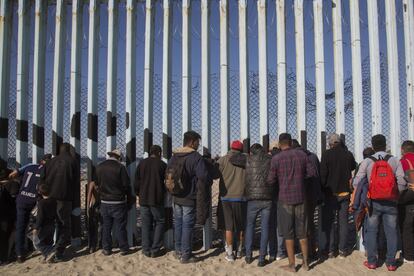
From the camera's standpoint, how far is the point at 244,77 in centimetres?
577

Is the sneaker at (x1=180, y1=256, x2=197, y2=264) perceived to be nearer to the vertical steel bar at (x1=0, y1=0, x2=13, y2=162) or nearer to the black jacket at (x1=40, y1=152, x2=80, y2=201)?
the black jacket at (x1=40, y1=152, x2=80, y2=201)

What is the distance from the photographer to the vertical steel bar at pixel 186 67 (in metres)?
5.76

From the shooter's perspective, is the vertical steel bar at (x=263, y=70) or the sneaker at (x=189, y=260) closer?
the sneaker at (x=189, y=260)

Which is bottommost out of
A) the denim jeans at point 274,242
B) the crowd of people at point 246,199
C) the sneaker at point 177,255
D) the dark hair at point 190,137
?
the sneaker at point 177,255

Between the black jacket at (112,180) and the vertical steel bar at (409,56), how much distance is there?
14.7 feet

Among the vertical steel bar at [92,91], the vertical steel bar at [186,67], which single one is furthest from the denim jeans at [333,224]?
the vertical steel bar at [92,91]

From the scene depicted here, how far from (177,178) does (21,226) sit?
7.69 ft

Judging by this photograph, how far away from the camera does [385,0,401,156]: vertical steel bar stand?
5.73m

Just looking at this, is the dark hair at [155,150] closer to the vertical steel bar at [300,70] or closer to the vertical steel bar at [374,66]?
the vertical steel bar at [300,70]

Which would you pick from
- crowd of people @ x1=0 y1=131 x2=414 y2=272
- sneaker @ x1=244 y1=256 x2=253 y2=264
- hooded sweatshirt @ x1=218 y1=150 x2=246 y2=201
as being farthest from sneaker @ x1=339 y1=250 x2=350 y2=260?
hooded sweatshirt @ x1=218 y1=150 x2=246 y2=201

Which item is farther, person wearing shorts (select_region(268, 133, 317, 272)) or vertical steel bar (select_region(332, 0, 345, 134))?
vertical steel bar (select_region(332, 0, 345, 134))

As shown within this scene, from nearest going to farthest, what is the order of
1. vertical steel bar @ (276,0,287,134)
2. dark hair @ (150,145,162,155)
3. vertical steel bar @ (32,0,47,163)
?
dark hair @ (150,145,162,155) → vertical steel bar @ (276,0,287,134) → vertical steel bar @ (32,0,47,163)

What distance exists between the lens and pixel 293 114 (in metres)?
5.86

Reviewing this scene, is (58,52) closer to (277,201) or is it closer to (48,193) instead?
(48,193)
